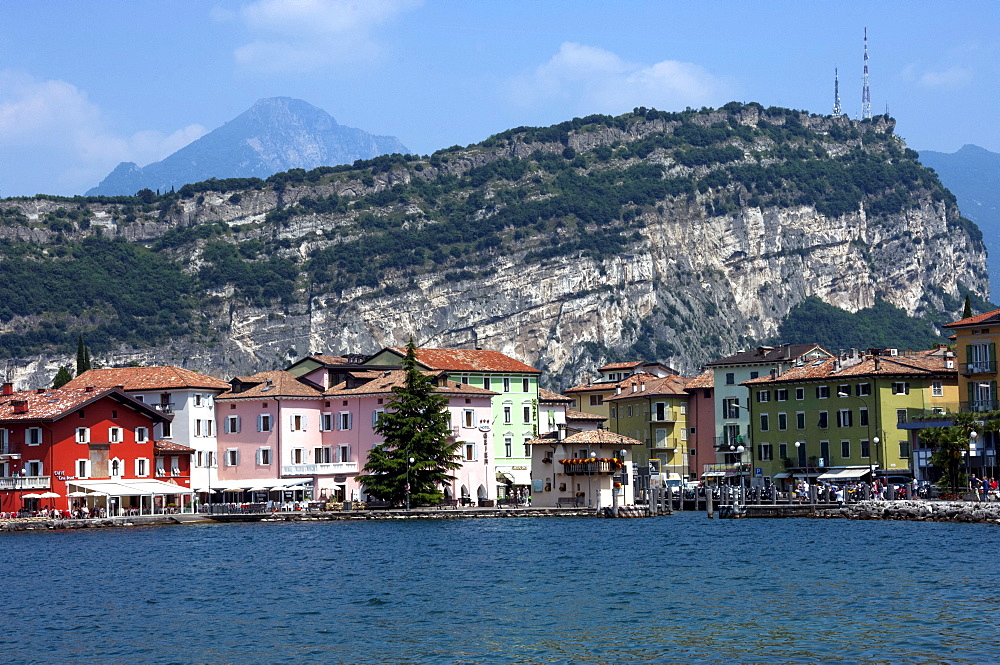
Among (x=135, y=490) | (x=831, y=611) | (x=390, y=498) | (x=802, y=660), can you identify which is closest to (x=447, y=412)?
(x=390, y=498)

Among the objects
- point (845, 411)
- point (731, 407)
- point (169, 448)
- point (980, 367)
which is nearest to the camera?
point (980, 367)

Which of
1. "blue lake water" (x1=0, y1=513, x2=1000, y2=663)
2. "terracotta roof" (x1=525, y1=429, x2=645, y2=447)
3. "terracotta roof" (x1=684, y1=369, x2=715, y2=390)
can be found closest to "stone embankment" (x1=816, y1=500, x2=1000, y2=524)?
"blue lake water" (x1=0, y1=513, x2=1000, y2=663)

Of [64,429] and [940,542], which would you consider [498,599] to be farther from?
[64,429]

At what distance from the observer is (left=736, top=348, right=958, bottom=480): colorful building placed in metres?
105

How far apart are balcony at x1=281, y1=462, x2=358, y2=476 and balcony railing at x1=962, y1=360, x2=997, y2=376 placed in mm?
42153

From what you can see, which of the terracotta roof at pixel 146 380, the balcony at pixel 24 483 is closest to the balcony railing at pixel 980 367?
the terracotta roof at pixel 146 380

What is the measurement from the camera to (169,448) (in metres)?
105

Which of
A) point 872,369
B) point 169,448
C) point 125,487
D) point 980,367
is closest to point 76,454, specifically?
point 125,487

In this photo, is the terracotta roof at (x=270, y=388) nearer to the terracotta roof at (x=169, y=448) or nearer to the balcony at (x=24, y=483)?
the terracotta roof at (x=169, y=448)

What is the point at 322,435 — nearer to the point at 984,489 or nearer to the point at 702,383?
the point at 702,383

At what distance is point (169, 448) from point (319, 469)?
34.4 feet

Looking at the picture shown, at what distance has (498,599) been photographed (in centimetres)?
4900

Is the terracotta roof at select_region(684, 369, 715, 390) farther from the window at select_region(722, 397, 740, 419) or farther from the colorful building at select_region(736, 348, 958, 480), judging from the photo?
the colorful building at select_region(736, 348, 958, 480)

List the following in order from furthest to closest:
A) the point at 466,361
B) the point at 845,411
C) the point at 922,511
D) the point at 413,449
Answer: the point at 466,361 < the point at 845,411 < the point at 413,449 < the point at 922,511
